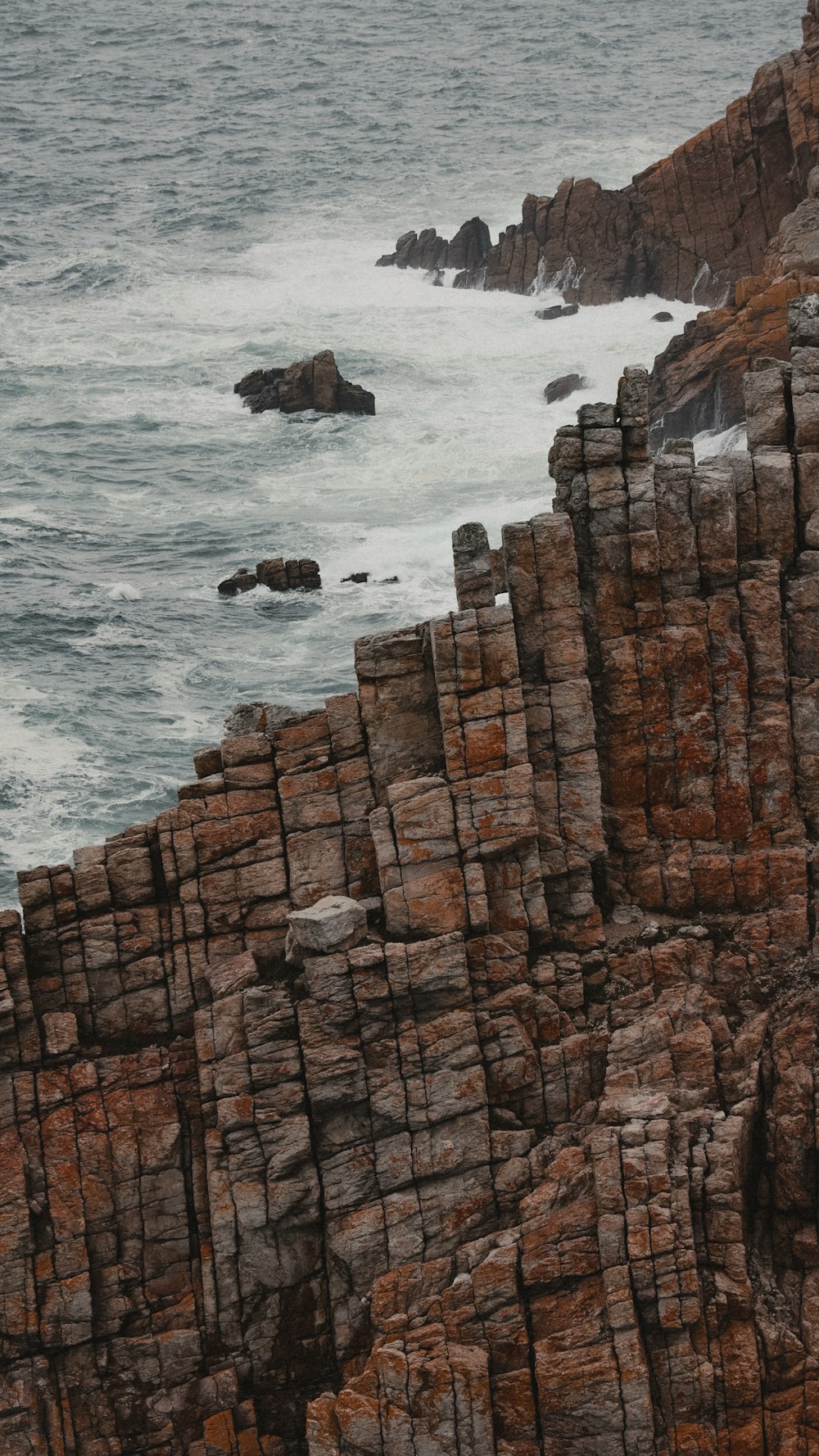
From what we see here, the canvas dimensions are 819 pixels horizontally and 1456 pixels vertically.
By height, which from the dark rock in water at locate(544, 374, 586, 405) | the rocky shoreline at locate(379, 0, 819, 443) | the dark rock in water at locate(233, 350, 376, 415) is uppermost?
the rocky shoreline at locate(379, 0, 819, 443)

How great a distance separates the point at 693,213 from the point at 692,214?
0.43ft

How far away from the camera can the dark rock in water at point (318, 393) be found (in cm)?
11944

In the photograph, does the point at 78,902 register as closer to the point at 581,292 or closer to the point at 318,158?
the point at 581,292

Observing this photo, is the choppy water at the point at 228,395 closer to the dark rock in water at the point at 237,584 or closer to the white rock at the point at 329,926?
Answer: the dark rock in water at the point at 237,584

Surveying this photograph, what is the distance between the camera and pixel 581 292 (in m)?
135

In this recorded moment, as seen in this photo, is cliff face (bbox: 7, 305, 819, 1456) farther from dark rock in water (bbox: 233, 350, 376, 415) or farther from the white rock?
dark rock in water (bbox: 233, 350, 376, 415)

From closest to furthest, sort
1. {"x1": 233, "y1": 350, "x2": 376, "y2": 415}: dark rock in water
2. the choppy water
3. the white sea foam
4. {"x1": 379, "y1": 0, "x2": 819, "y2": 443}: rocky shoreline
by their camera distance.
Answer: the choppy water < the white sea foam < {"x1": 379, "y1": 0, "x2": 819, "y2": 443}: rocky shoreline < {"x1": 233, "y1": 350, "x2": 376, "y2": 415}: dark rock in water

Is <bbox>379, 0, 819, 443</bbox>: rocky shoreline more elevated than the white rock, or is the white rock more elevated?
<bbox>379, 0, 819, 443</bbox>: rocky shoreline

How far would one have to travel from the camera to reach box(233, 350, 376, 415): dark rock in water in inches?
4702

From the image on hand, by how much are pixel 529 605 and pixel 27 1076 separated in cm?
→ 1514

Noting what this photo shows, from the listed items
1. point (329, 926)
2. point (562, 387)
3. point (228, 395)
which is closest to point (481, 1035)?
point (329, 926)

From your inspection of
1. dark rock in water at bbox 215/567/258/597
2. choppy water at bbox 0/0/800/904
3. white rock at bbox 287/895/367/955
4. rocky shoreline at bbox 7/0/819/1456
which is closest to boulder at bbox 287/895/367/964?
white rock at bbox 287/895/367/955

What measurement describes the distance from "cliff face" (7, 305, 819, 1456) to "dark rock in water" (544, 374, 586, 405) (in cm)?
7644

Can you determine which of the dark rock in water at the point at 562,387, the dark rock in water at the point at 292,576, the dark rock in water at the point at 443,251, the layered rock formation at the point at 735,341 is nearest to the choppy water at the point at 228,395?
the dark rock in water at the point at 292,576
